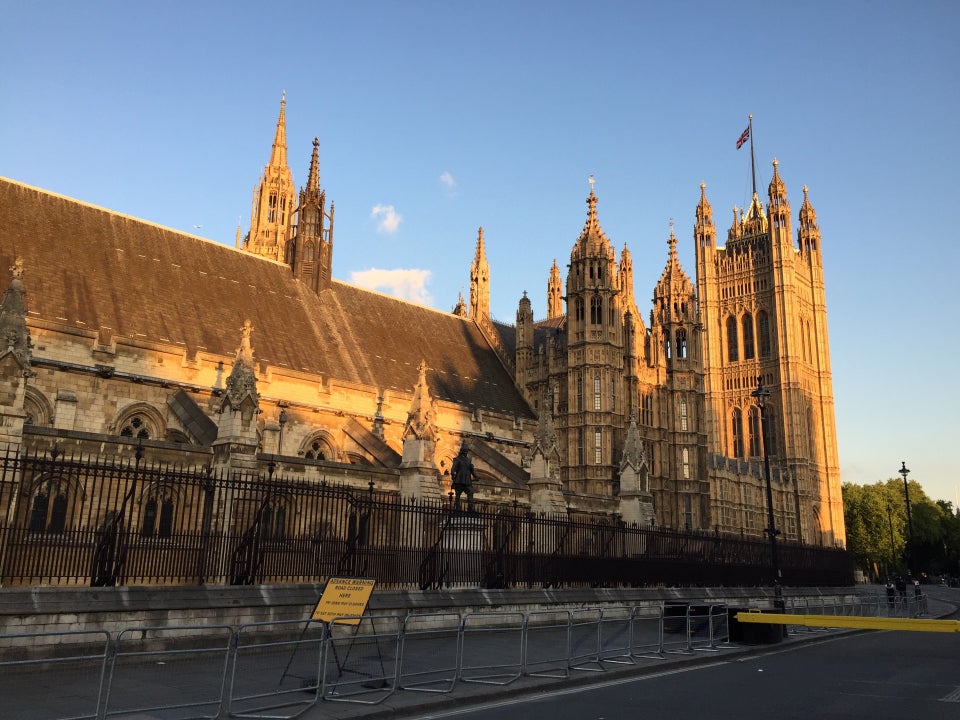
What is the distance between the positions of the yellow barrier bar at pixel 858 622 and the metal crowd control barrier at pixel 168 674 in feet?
33.3

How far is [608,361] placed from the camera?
39.7 metres

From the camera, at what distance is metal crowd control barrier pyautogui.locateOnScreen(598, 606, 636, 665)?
47.0 feet

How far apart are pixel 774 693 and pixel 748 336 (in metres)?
96.6

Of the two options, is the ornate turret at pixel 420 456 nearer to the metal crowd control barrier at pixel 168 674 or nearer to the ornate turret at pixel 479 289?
the metal crowd control barrier at pixel 168 674

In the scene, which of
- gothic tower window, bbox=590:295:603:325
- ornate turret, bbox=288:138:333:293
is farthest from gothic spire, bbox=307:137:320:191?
gothic tower window, bbox=590:295:603:325

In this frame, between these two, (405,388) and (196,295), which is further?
(405,388)

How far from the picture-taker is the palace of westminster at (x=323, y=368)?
24094 mm

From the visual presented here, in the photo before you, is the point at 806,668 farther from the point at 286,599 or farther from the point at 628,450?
the point at 628,450

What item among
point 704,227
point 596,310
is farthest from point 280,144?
point 704,227

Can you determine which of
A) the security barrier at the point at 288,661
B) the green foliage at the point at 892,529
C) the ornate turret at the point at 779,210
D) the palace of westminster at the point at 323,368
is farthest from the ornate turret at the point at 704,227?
the security barrier at the point at 288,661

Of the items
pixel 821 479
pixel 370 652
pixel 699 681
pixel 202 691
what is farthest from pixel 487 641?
pixel 821 479

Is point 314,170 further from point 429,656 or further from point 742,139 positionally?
point 742,139

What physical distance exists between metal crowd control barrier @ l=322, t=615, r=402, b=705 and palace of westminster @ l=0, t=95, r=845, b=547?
6.48 meters

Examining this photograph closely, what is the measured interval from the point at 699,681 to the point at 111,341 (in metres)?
20.9
